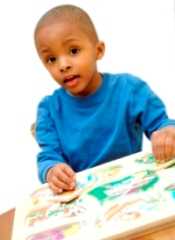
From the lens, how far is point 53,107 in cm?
101

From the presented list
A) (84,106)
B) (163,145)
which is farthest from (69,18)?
(163,145)

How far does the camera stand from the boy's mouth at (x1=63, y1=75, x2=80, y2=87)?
890 millimetres

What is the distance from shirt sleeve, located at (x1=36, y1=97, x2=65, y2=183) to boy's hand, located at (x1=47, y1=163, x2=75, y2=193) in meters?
0.10

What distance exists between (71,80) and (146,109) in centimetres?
16

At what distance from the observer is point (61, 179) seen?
0.78m

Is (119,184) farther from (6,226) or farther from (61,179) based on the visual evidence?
(6,226)

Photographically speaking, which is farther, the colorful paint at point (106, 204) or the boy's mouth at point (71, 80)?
the boy's mouth at point (71, 80)

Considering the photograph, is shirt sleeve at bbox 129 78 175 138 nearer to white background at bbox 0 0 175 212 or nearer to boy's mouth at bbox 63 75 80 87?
boy's mouth at bbox 63 75 80 87

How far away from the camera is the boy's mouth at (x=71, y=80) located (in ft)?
2.92

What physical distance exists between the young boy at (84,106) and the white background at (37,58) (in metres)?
0.55

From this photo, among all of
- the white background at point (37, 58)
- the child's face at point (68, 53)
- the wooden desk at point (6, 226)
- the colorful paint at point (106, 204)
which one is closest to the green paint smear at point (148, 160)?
the colorful paint at point (106, 204)

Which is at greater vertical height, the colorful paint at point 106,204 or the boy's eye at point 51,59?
the boy's eye at point 51,59

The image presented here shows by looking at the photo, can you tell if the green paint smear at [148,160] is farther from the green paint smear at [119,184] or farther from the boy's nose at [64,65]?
the boy's nose at [64,65]

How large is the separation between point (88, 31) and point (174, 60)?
0.71m
